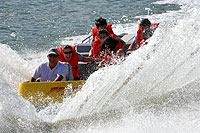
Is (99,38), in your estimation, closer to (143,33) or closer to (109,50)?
(109,50)

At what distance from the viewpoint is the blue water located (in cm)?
1169

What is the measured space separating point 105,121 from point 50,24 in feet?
35.2

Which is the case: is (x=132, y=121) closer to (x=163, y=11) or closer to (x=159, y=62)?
(x=159, y=62)

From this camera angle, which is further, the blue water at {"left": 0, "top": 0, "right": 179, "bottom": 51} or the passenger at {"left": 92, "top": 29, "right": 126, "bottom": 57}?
the blue water at {"left": 0, "top": 0, "right": 179, "bottom": 51}

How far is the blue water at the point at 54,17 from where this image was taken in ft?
38.3

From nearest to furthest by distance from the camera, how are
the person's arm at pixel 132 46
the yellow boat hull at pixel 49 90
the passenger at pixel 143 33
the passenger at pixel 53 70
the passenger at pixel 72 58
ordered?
the yellow boat hull at pixel 49 90, the passenger at pixel 53 70, the passenger at pixel 72 58, the passenger at pixel 143 33, the person's arm at pixel 132 46

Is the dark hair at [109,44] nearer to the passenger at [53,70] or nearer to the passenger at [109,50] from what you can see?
the passenger at [109,50]

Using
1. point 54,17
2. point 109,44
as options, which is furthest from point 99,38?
point 54,17

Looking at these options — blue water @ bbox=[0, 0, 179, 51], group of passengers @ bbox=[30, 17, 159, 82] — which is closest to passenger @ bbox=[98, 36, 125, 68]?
Result: group of passengers @ bbox=[30, 17, 159, 82]

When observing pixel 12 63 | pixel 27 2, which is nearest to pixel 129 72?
pixel 12 63

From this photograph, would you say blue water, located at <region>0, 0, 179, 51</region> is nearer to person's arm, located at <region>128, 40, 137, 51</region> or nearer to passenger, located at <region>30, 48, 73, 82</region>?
person's arm, located at <region>128, 40, 137, 51</region>

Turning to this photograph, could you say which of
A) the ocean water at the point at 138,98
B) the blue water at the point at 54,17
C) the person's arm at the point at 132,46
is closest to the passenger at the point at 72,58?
the ocean water at the point at 138,98

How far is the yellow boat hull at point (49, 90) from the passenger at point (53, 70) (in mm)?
208

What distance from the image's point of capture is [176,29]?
434cm
